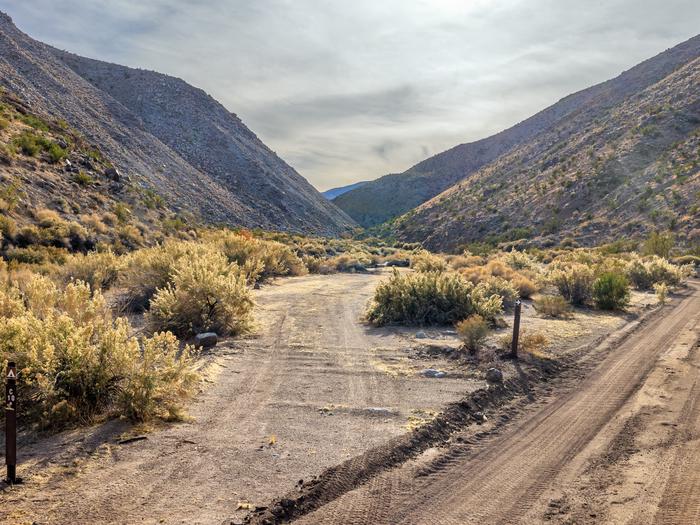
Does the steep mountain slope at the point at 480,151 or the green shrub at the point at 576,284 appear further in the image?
the steep mountain slope at the point at 480,151

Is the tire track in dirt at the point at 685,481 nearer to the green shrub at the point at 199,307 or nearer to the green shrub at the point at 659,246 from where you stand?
the green shrub at the point at 199,307

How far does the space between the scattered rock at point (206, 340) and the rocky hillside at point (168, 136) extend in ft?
119

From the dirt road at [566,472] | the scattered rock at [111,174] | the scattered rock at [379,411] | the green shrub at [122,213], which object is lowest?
the dirt road at [566,472]

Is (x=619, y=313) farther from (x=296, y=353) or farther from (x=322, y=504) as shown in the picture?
(x=322, y=504)

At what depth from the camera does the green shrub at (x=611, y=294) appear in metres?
17.1

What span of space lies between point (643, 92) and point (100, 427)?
7885cm

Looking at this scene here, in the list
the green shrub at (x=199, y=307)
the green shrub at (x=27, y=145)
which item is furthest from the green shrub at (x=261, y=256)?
the green shrub at (x=27, y=145)

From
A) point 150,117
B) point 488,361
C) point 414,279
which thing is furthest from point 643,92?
point 488,361

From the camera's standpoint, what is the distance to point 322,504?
487 cm

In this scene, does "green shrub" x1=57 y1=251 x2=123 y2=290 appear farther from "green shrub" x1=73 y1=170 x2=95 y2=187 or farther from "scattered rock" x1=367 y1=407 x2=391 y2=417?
"green shrub" x1=73 y1=170 x2=95 y2=187

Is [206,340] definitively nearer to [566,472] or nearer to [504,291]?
[566,472]

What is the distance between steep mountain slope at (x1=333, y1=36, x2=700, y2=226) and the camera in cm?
7738

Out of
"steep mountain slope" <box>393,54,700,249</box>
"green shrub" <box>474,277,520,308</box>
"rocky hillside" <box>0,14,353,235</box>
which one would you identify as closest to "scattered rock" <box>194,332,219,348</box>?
"green shrub" <box>474,277,520,308</box>

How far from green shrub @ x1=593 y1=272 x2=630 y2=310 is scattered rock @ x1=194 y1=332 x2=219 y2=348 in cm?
1272
